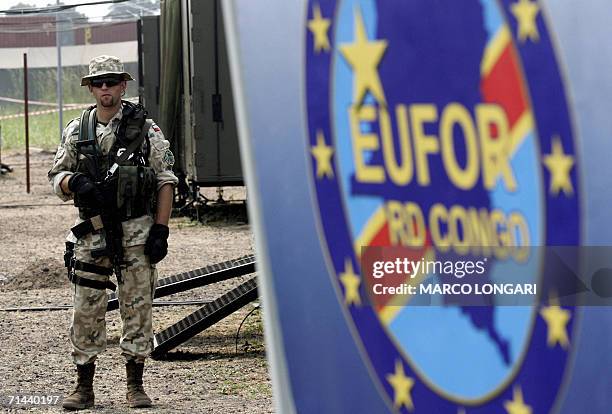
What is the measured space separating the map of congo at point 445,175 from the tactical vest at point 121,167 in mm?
4279

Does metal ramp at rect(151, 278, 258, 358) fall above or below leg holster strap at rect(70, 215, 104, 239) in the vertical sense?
below

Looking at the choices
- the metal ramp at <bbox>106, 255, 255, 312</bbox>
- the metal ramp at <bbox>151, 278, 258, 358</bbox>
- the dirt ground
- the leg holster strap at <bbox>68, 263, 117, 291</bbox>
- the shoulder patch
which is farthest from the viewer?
the metal ramp at <bbox>106, 255, 255, 312</bbox>

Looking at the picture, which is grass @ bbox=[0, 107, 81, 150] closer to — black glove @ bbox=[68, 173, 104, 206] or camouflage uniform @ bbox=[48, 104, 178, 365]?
camouflage uniform @ bbox=[48, 104, 178, 365]

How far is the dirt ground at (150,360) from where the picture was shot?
713 centimetres

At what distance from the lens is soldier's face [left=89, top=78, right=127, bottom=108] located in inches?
253

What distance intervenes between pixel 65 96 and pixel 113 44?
3325 mm

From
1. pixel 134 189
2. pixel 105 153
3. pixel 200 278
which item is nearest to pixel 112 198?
pixel 134 189

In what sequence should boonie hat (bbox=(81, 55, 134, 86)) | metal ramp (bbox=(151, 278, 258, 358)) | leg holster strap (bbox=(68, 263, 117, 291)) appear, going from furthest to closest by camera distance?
metal ramp (bbox=(151, 278, 258, 358)) < leg holster strap (bbox=(68, 263, 117, 291)) < boonie hat (bbox=(81, 55, 134, 86))

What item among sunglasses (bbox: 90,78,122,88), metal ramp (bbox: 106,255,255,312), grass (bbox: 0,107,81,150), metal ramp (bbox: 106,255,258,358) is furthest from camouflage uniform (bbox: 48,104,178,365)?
grass (bbox: 0,107,81,150)

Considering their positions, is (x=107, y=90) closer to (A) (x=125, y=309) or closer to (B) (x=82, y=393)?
(A) (x=125, y=309)

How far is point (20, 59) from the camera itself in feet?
96.9

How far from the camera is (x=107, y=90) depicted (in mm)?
6434

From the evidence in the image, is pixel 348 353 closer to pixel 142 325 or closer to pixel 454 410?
pixel 454 410

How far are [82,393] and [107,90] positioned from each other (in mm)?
1542
